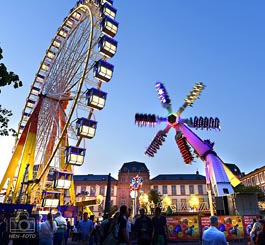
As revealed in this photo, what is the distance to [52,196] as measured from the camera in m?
28.1

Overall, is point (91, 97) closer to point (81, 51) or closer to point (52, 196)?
point (81, 51)

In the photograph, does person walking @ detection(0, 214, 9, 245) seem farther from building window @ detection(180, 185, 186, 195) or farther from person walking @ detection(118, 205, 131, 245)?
building window @ detection(180, 185, 186, 195)

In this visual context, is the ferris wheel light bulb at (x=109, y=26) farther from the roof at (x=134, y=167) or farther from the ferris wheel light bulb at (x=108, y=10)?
the roof at (x=134, y=167)

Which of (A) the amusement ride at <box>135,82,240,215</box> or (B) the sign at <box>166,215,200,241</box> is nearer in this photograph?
(B) the sign at <box>166,215,200,241</box>

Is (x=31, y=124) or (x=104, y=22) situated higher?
(x=104, y=22)

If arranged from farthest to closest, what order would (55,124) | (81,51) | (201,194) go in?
1. (201,194)
2. (55,124)
3. (81,51)

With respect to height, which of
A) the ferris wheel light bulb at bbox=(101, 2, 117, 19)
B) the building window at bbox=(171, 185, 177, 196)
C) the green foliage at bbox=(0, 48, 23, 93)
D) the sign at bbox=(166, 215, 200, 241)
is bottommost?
the sign at bbox=(166, 215, 200, 241)

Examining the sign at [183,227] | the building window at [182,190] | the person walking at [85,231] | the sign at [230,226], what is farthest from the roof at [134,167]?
the person walking at [85,231]

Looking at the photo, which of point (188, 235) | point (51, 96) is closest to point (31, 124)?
point (51, 96)

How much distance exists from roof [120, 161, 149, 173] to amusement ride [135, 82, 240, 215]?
4728 cm

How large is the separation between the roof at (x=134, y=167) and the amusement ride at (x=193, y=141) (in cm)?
4728

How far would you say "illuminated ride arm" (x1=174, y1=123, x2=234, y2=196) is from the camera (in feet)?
61.3

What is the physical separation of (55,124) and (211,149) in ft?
48.2

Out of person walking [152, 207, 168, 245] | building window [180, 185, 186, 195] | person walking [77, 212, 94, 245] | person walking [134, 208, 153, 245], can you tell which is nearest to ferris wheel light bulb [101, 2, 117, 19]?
person walking [77, 212, 94, 245]
